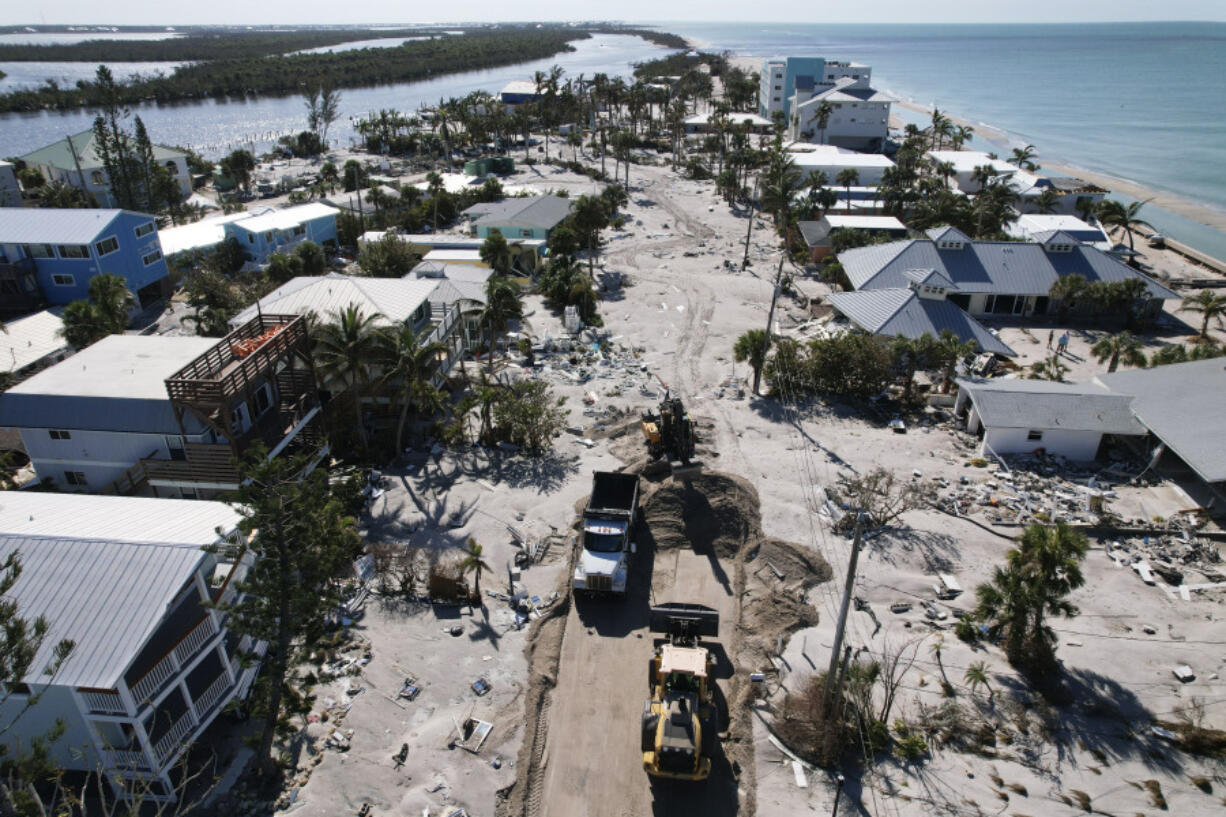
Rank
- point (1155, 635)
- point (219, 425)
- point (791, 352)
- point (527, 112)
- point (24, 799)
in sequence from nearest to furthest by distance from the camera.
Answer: point (24, 799)
point (1155, 635)
point (219, 425)
point (791, 352)
point (527, 112)

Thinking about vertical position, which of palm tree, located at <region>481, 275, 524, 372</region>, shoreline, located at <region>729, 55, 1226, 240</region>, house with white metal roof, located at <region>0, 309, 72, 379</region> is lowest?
shoreline, located at <region>729, 55, 1226, 240</region>

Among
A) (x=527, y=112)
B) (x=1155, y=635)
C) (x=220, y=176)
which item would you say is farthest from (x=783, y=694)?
(x=527, y=112)

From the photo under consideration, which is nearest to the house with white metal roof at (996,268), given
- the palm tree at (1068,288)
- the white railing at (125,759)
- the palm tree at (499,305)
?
the palm tree at (1068,288)

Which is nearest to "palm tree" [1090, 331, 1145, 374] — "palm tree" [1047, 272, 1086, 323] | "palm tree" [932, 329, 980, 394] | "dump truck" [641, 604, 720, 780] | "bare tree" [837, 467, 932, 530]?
"palm tree" [932, 329, 980, 394]

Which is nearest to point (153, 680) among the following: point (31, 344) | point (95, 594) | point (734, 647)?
point (95, 594)

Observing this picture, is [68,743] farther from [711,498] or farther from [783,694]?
[711,498]

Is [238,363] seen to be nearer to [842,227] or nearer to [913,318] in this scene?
[913,318]

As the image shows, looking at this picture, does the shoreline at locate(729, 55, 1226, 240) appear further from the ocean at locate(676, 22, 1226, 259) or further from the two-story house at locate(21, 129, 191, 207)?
the two-story house at locate(21, 129, 191, 207)
